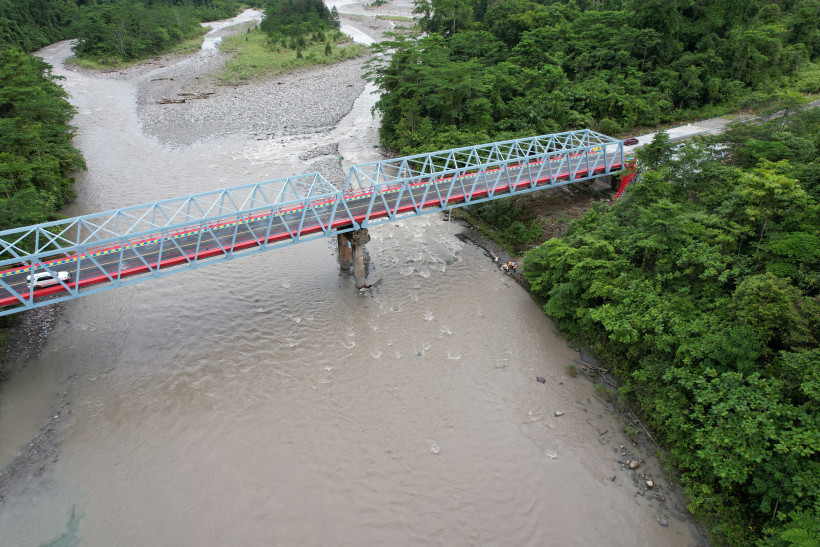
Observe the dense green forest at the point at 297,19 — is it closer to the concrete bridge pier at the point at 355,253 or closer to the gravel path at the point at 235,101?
the gravel path at the point at 235,101

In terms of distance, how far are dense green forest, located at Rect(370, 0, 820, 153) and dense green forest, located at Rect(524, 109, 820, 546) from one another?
52.0 feet

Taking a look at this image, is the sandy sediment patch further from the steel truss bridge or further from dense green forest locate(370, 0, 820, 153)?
the steel truss bridge

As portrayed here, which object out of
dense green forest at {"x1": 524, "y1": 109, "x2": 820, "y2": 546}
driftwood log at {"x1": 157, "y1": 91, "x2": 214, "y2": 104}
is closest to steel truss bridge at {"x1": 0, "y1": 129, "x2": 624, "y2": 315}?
dense green forest at {"x1": 524, "y1": 109, "x2": 820, "y2": 546}

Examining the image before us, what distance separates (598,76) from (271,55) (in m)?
56.1

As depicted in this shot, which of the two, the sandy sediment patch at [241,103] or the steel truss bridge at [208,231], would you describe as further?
the sandy sediment patch at [241,103]

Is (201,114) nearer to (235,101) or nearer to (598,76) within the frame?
(235,101)

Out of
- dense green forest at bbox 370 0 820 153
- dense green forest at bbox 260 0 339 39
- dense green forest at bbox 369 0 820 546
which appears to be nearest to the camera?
dense green forest at bbox 369 0 820 546

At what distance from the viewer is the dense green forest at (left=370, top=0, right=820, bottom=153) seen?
39.2 meters

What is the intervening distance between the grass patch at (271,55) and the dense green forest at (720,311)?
201ft

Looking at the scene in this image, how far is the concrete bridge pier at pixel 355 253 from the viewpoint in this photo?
78.7 ft

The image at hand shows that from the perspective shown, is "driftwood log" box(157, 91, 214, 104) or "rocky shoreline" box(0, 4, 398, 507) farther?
"driftwood log" box(157, 91, 214, 104)

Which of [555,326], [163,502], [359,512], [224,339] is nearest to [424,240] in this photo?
[555,326]

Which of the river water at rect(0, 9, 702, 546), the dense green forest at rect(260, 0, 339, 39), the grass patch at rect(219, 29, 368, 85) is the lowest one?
the river water at rect(0, 9, 702, 546)

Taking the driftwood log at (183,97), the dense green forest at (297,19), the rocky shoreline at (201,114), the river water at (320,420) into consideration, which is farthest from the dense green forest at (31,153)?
the dense green forest at (297,19)
